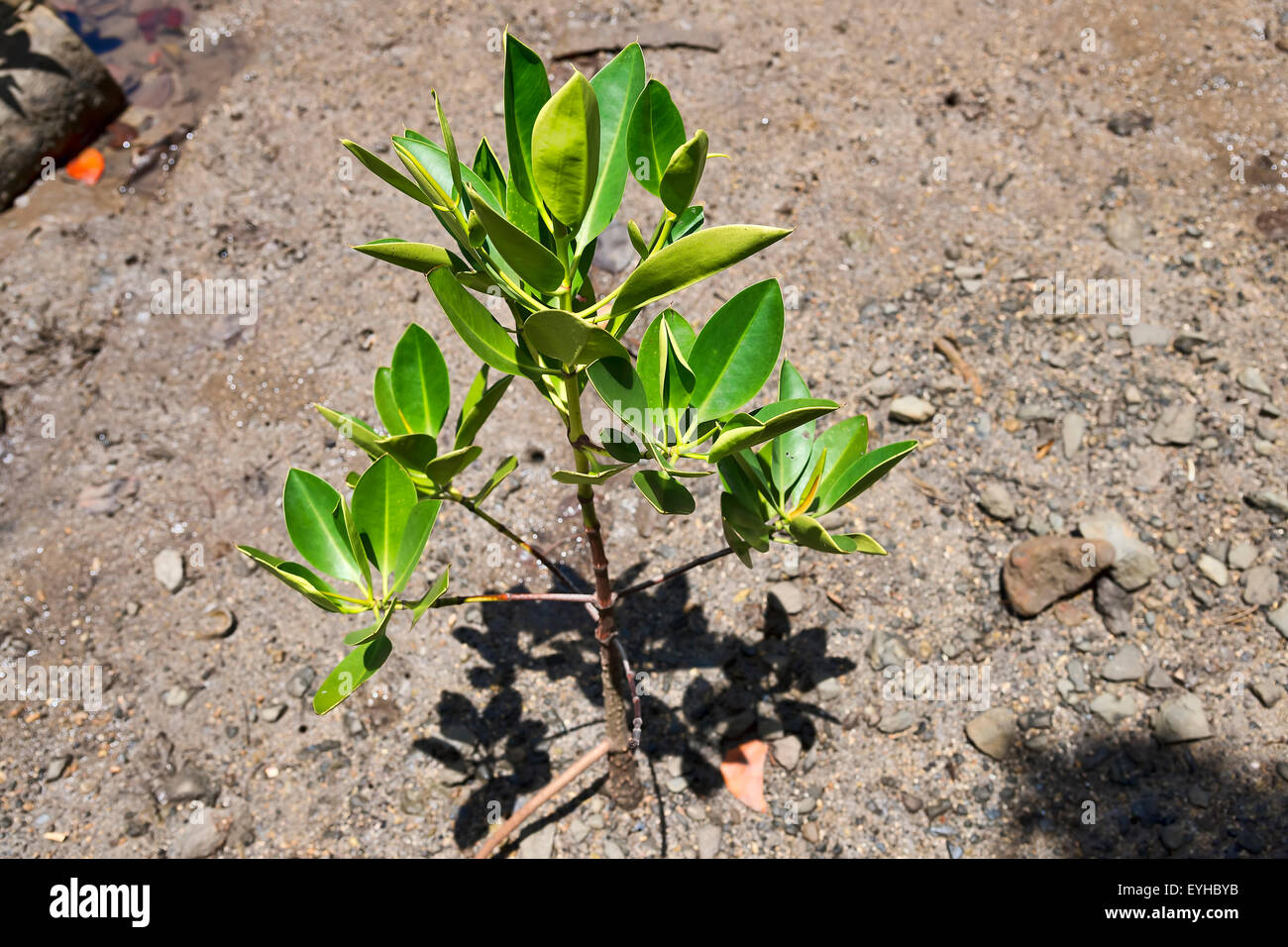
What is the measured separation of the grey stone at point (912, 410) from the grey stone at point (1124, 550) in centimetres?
A: 49

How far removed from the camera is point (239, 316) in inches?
112

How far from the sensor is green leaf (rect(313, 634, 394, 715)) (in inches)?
45.1

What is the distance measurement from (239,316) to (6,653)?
1179 mm

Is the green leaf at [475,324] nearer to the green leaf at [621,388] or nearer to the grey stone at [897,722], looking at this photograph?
the green leaf at [621,388]

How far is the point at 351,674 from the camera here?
1179mm

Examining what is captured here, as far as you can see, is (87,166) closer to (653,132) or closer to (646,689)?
(646,689)

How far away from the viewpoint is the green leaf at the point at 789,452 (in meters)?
1.42

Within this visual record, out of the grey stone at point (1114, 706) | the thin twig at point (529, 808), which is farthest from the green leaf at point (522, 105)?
the grey stone at point (1114, 706)

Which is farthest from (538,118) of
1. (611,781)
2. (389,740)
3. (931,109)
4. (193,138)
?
(193,138)

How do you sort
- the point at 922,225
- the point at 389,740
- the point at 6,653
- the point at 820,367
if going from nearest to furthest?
the point at 389,740 → the point at 6,653 → the point at 820,367 → the point at 922,225

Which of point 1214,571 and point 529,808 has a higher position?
point 1214,571

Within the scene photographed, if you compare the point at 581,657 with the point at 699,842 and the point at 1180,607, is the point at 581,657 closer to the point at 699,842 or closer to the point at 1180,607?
the point at 699,842

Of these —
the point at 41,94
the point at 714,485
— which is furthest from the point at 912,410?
the point at 41,94

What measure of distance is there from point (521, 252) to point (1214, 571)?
2002 millimetres
